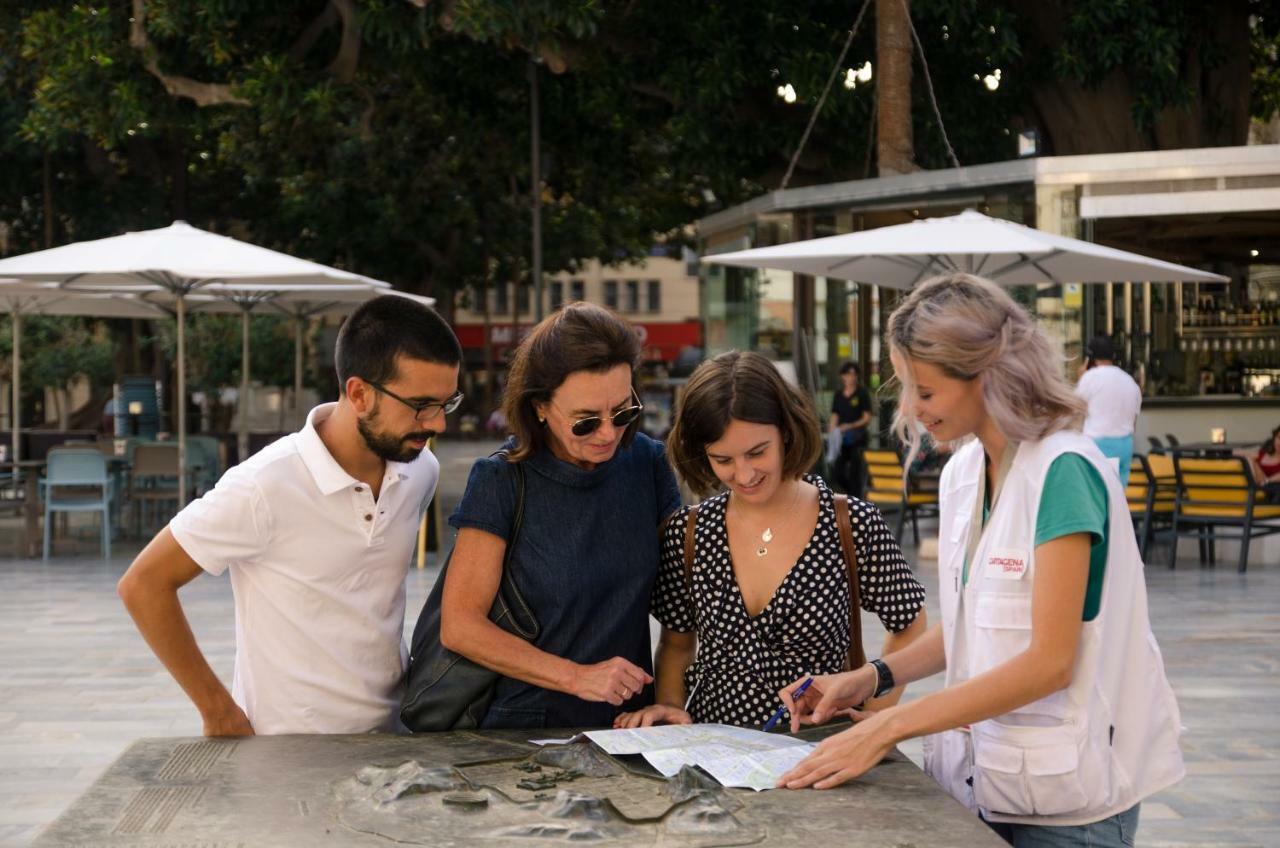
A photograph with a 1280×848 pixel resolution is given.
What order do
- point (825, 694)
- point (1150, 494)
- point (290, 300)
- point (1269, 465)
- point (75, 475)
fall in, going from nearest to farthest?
1. point (825, 694)
2. point (1150, 494)
3. point (75, 475)
4. point (1269, 465)
5. point (290, 300)

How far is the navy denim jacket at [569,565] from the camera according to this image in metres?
3.53

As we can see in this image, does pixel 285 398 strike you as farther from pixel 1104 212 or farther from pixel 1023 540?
pixel 1023 540

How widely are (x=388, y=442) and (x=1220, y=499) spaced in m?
11.2

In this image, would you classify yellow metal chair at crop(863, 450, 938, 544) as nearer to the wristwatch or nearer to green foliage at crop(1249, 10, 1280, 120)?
green foliage at crop(1249, 10, 1280, 120)

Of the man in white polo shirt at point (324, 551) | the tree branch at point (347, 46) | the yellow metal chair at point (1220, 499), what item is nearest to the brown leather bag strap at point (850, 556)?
the man in white polo shirt at point (324, 551)

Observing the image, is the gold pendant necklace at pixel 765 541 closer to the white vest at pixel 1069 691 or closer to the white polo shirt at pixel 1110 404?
the white vest at pixel 1069 691

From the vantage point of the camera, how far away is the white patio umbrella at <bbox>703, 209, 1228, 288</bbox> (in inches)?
515

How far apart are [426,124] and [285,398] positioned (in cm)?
520

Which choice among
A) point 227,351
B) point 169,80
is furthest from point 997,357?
point 227,351

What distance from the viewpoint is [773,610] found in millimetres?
3494

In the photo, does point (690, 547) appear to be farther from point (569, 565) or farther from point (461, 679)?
point (461, 679)

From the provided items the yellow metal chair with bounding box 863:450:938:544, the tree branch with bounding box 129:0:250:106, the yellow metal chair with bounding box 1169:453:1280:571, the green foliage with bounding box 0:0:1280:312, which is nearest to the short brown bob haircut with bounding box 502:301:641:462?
the yellow metal chair with bounding box 1169:453:1280:571

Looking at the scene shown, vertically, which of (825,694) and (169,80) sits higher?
(169,80)

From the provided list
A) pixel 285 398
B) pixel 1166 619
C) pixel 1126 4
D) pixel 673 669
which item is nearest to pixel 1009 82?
pixel 1126 4
